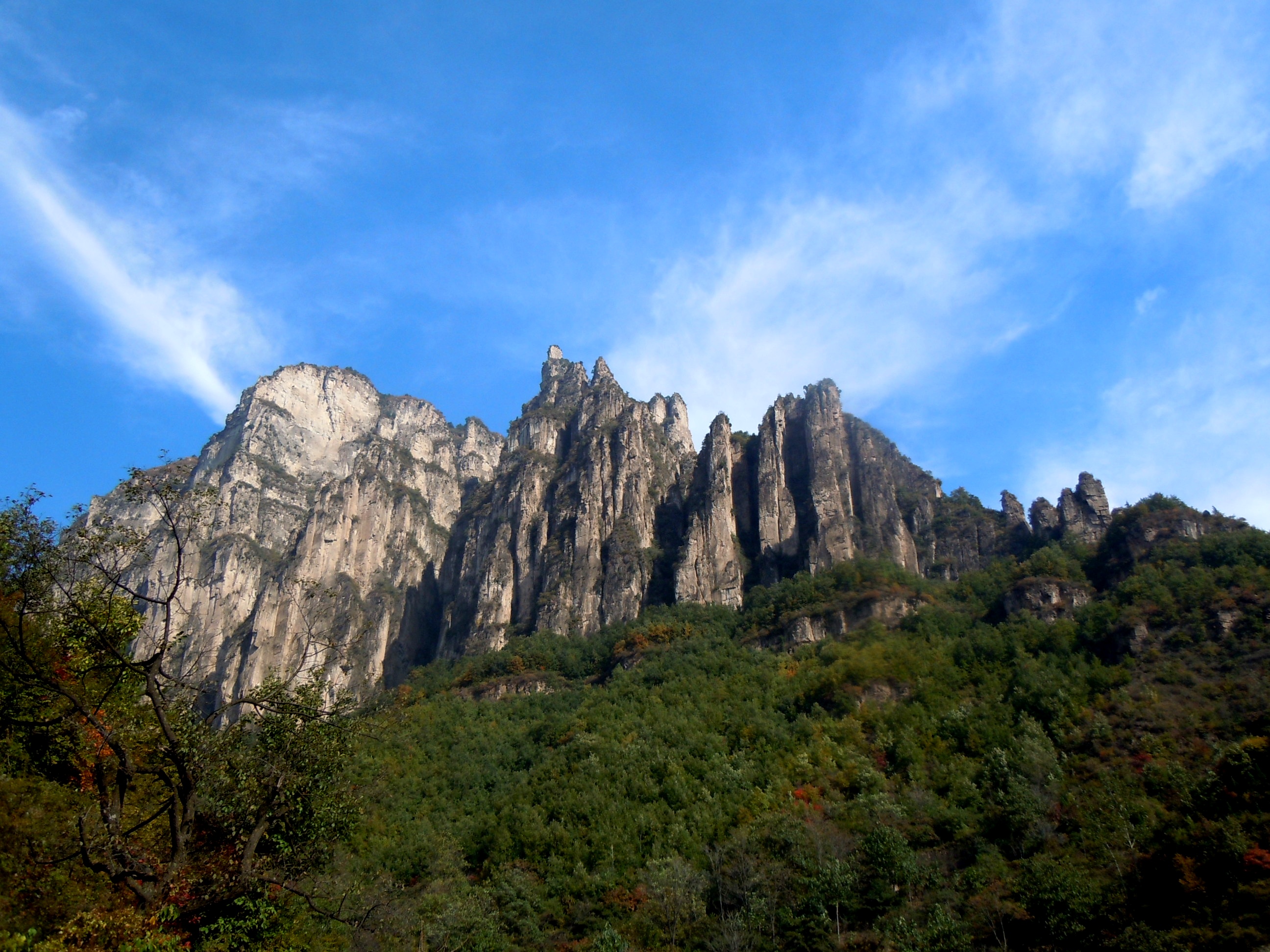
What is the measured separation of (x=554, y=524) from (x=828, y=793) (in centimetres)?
7476

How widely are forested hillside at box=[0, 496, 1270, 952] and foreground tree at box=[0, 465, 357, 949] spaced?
0.36 meters

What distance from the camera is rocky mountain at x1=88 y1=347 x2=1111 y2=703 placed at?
109 meters

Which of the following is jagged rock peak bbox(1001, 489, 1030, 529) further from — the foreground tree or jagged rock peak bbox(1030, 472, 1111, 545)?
the foreground tree

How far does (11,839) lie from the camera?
56.6 ft

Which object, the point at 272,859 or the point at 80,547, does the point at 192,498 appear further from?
the point at 272,859

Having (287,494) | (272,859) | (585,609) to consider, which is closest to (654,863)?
(272,859)

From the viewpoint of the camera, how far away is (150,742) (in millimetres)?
19672

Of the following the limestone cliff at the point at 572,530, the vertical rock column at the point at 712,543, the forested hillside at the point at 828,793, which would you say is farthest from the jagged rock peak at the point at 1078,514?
the limestone cliff at the point at 572,530

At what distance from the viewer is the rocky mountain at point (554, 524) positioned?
109 metres

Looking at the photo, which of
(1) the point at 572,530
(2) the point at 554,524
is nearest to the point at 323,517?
(2) the point at 554,524

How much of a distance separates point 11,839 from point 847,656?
68.6m

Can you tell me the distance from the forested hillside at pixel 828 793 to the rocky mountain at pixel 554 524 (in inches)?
707

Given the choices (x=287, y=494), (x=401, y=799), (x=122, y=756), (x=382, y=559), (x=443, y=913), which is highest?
(x=287, y=494)

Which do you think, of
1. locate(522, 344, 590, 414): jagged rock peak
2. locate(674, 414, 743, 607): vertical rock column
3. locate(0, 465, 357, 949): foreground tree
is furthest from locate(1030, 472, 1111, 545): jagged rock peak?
locate(0, 465, 357, 949): foreground tree
